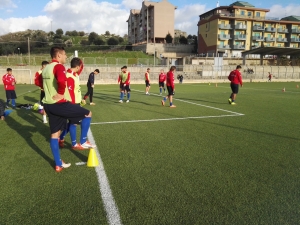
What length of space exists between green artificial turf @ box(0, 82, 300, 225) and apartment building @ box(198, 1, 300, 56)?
61.4 metres

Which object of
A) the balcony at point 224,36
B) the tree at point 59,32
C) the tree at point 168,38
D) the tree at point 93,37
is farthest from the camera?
the tree at point 59,32

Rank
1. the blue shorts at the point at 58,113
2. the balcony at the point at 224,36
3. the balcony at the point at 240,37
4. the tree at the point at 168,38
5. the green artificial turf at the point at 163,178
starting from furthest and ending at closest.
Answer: the tree at the point at 168,38 < the balcony at the point at 240,37 < the balcony at the point at 224,36 < the blue shorts at the point at 58,113 < the green artificial turf at the point at 163,178

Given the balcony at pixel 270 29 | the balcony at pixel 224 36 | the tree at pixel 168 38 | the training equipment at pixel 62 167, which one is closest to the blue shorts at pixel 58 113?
the training equipment at pixel 62 167

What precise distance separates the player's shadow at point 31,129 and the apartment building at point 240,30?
60.5 meters

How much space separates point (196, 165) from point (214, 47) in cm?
6476

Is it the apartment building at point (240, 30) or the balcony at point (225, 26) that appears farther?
the apartment building at point (240, 30)

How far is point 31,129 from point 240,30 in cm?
6951

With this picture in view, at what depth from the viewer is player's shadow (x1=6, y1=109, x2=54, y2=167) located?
201 inches

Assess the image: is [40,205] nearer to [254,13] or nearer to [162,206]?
[162,206]

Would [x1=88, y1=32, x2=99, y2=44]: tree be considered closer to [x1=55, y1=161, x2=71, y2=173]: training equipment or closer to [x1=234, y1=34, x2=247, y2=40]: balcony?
[x1=234, y1=34, x2=247, y2=40]: balcony

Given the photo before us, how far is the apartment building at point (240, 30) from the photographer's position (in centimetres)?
6397

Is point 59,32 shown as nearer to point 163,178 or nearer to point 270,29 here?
point 270,29

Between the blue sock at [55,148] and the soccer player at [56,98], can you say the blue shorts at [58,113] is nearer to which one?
the soccer player at [56,98]

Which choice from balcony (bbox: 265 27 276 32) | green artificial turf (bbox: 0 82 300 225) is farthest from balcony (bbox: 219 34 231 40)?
green artificial turf (bbox: 0 82 300 225)
